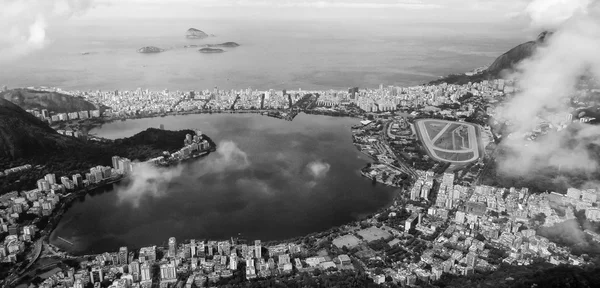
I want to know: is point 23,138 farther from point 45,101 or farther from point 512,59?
point 512,59

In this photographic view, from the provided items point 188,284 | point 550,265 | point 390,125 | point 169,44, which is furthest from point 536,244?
point 169,44

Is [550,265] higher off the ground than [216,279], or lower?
higher

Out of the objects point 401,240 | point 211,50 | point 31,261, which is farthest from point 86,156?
point 211,50

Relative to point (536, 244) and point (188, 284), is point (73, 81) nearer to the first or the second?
point (188, 284)

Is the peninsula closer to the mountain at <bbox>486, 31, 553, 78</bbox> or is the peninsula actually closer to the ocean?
the mountain at <bbox>486, 31, 553, 78</bbox>

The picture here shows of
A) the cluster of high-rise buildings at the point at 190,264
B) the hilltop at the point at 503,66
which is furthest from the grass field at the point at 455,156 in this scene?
the hilltop at the point at 503,66
